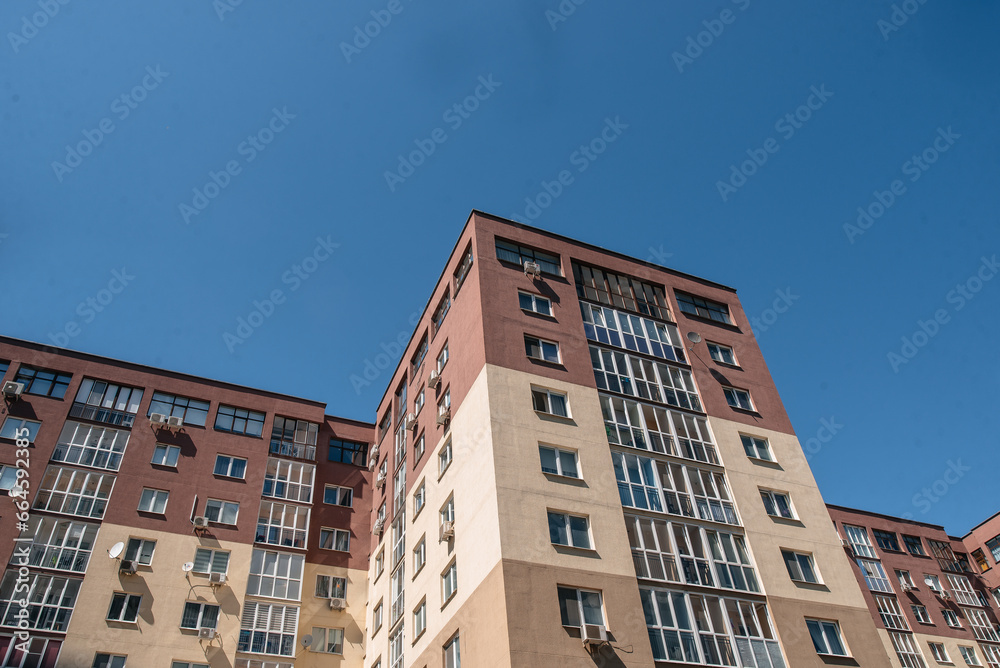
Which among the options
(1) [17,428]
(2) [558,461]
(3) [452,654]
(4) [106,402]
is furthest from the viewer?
(4) [106,402]

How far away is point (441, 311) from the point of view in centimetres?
3688

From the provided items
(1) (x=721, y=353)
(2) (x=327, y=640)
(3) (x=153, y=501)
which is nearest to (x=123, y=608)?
(3) (x=153, y=501)

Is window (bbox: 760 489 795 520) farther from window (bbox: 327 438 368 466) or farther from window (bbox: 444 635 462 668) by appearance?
window (bbox: 327 438 368 466)

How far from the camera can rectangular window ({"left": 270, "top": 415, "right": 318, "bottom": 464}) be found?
3972 centimetres

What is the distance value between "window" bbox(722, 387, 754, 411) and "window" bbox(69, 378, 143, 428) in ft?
94.5

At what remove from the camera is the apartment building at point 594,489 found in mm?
23516

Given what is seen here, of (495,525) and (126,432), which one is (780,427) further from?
(126,432)

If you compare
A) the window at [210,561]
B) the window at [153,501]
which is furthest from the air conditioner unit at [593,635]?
the window at [153,501]

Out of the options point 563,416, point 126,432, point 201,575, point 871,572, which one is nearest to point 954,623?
point 871,572

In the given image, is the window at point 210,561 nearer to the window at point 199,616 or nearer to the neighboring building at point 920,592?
the window at point 199,616

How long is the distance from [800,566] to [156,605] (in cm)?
2635

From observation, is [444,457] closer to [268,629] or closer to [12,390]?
[268,629]

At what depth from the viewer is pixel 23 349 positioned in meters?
36.9

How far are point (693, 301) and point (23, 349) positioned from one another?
33.8 meters
